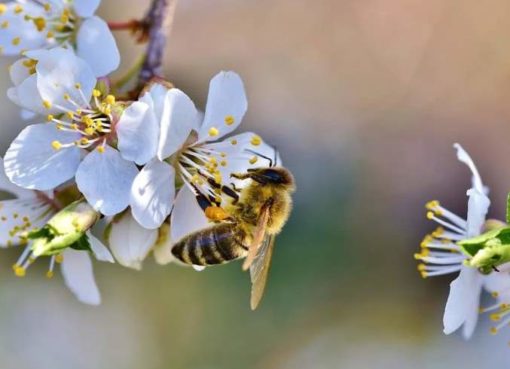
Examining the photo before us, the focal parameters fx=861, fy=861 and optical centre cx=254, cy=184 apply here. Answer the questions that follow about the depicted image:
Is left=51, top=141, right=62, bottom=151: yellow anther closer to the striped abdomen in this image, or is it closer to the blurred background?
the striped abdomen

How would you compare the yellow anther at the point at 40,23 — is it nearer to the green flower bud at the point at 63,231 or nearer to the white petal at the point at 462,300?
the green flower bud at the point at 63,231

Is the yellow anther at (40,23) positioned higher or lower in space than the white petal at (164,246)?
higher

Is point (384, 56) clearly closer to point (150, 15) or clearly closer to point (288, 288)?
point (288, 288)

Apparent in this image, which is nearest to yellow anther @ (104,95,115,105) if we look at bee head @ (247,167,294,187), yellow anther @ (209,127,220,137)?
yellow anther @ (209,127,220,137)

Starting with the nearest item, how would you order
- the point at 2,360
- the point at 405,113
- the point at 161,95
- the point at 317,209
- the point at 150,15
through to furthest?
the point at 161,95 → the point at 150,15 → the point at 2,360 → the point at 317,209 → the point at 405,113

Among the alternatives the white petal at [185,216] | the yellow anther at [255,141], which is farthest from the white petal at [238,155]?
the white petal at [185,216]

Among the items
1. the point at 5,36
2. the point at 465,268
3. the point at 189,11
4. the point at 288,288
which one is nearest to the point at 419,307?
the point at 288,288

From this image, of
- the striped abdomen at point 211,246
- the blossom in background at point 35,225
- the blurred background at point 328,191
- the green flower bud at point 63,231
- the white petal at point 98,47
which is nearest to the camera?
the green flower bud at point 63,231
